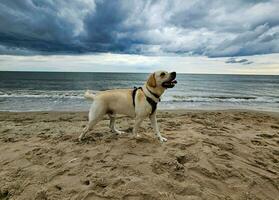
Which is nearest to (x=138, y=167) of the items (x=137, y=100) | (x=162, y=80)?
(x=137, y=100)

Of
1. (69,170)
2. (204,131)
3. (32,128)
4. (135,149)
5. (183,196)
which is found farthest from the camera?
(32,128)

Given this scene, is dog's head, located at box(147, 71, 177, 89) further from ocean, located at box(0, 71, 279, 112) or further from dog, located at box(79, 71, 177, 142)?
ocean, located at box(0, 71, 279, 112)

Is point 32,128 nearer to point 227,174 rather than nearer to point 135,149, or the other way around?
point 135,149

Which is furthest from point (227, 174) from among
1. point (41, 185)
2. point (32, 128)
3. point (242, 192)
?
point (32, 128)

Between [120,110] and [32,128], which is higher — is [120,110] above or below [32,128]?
above

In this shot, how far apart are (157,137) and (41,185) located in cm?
286

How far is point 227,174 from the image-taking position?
3.78 m

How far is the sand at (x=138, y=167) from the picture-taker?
3211 millimetres

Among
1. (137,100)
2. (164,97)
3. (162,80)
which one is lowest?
Result: (164,97)

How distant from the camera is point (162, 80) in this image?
4.88 m

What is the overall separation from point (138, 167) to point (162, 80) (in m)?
1.97

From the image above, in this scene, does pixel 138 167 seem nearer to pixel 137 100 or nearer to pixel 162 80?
pixel 137 100

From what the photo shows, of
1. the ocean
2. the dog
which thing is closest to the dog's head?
the dog

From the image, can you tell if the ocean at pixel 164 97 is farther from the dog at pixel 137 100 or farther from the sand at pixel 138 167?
the sand at pixel 138 167
